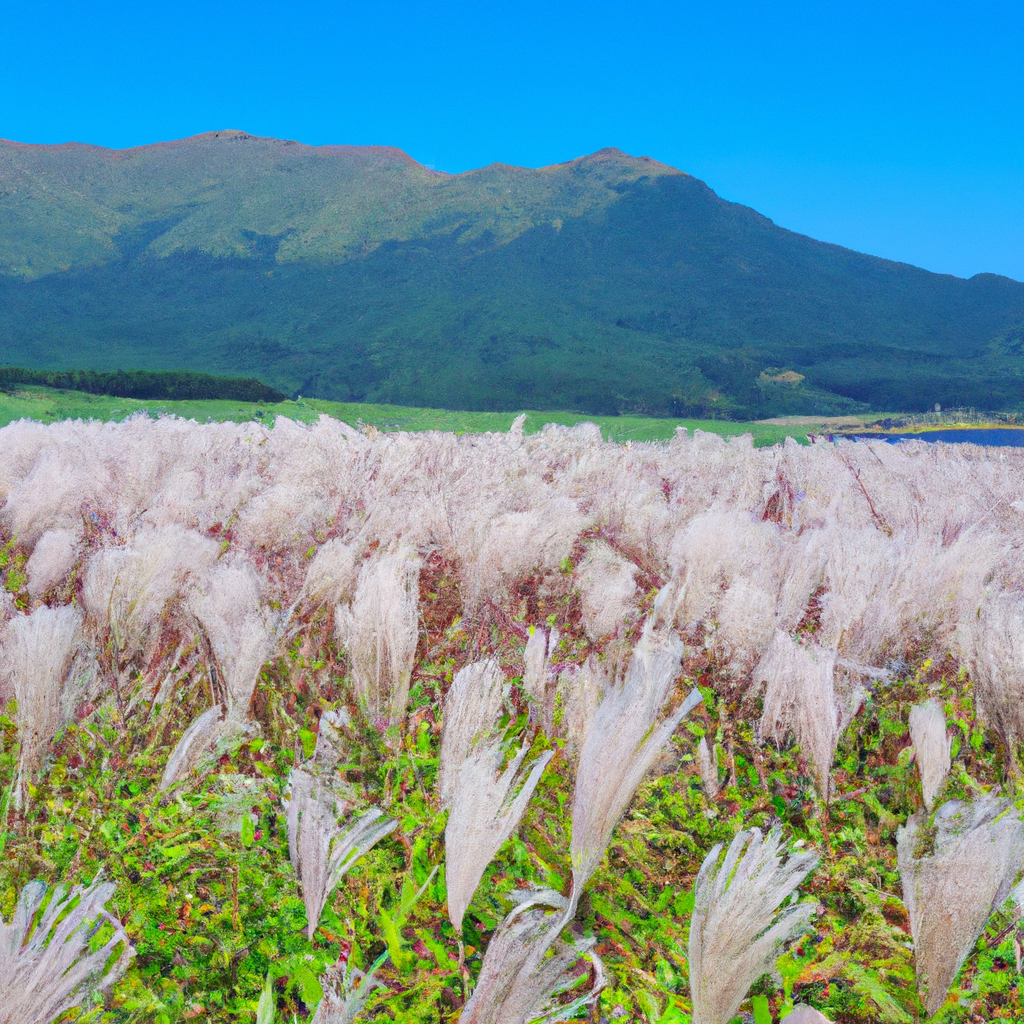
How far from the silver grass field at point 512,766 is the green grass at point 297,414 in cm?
408

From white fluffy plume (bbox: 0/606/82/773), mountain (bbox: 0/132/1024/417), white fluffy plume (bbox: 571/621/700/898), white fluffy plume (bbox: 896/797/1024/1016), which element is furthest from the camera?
mountain (bbox: 0/132/1024/417)

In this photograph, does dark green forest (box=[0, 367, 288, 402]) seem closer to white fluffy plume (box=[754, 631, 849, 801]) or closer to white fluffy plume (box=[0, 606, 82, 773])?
white fluffy plume (box=[0, 606, 82, 773])

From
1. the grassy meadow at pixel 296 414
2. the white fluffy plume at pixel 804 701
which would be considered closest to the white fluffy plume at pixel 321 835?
the white fluffy plume at pixel 804 701

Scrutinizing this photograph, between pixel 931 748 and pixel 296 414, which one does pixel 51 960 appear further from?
pixel 296 414

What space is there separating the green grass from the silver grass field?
4080 mm

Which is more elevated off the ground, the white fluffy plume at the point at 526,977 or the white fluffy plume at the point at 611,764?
the white fluffy plume at the point at 611,764

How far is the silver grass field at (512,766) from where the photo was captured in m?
0.89

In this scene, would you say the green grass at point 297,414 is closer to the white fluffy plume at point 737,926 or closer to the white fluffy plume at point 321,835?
the white fluffy plume at point 321,835

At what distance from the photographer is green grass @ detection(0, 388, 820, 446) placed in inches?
230

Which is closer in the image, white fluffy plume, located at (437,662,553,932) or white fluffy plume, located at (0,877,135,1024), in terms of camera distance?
white fluffy plume, located at (0,877,135,1024)

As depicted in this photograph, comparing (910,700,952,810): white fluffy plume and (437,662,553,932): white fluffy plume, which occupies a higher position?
(910,700,952,810): white fluffy plume

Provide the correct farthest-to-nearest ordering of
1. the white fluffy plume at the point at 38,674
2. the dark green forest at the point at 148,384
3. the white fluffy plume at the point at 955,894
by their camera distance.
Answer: the dark green forest at the point at 148,384 < the white fluffy plume at the point at 38,674 < the white fluffy plume at the point at 955,894

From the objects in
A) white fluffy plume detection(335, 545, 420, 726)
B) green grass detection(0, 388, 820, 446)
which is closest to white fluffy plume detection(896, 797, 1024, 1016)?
white fluffy plume detection(335, 545, 420, 726)

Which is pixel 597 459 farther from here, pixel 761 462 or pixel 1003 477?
pixel 1003 477
